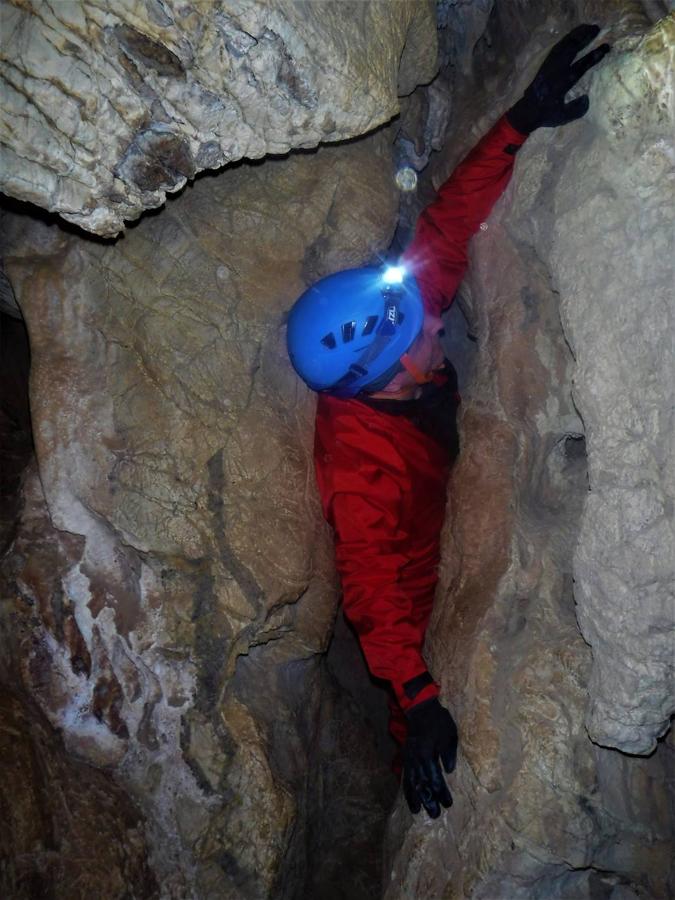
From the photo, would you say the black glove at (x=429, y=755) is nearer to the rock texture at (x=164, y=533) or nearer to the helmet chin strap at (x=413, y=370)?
the rock texture at (x=164, y=533)

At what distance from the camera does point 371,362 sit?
3.35 m

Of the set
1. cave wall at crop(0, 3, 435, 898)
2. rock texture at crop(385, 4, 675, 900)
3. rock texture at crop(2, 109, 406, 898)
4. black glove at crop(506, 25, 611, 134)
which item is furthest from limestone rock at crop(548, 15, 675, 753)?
rock texture at crop(2, 109, 406, 898)

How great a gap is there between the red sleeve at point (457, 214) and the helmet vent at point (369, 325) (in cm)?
52

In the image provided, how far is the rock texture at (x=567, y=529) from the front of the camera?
2.16 metres

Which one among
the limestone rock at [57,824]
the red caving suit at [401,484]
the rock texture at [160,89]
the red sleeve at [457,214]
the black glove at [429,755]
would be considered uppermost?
the rock texture at [160,89]

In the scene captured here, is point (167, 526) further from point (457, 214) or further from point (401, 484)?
point (457, 214)

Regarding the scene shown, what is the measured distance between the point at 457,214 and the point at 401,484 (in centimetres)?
136

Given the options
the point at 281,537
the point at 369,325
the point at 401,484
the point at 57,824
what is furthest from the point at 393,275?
the point at 57,824

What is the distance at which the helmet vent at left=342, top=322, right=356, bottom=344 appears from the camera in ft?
10.4

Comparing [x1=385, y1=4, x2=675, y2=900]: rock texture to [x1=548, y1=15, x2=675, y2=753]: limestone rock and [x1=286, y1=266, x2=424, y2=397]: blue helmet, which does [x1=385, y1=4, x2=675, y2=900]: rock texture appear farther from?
[x1=286, y1=266, x2=424, y2=397]: blue helmet

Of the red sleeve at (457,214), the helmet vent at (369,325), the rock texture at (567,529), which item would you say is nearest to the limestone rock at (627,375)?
the rock texture at (567,529)

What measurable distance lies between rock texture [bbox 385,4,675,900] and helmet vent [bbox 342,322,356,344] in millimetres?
643

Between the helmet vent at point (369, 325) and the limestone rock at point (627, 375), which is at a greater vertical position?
the helmet vent at point (369, 325)

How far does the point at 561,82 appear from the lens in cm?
273
